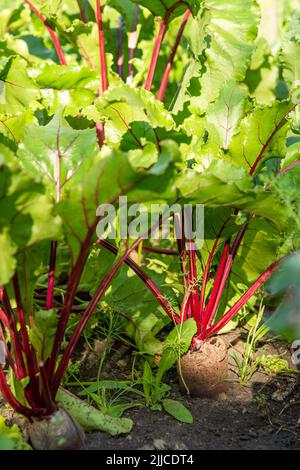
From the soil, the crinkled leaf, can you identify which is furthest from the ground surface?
the crinkled leaf

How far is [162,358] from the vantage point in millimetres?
1817

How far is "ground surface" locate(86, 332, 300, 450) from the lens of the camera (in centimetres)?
154

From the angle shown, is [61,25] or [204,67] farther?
[61,25]

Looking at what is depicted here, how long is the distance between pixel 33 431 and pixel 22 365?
0.50ft

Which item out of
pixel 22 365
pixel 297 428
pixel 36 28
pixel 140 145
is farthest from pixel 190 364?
pixel 36 28

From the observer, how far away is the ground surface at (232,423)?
154 cm

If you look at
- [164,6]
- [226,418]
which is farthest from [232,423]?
[164,6]

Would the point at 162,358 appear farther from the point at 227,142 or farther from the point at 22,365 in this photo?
the point at 227,142

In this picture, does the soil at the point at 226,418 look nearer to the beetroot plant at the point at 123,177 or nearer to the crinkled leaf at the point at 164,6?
the beetroot plant at the point at 123,177

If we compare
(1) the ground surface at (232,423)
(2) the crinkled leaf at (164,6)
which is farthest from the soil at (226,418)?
(2) the crinkled leaf at (164,6)

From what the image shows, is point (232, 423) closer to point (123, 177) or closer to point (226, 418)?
point (226, 418)
